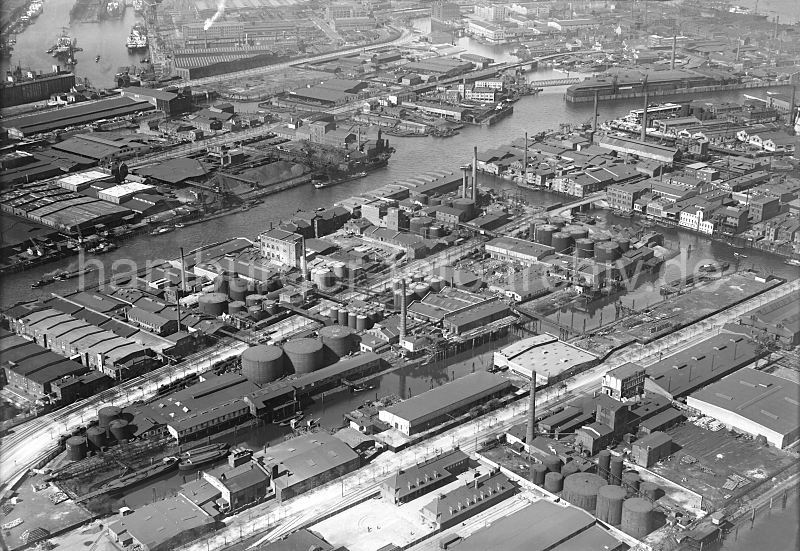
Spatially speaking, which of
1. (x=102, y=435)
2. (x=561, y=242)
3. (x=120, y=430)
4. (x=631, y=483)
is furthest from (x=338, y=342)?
(x=561, y=242)

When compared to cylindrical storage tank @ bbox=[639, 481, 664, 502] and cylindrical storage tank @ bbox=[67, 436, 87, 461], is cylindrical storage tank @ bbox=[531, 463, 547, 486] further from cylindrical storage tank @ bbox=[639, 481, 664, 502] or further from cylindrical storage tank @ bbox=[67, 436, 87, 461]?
cylindrical storage tank @ bbox=[67, 436, 87, 461]

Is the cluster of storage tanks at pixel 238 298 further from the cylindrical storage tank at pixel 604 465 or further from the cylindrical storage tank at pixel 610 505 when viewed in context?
the cylindrical storage tank at pixel 610 505

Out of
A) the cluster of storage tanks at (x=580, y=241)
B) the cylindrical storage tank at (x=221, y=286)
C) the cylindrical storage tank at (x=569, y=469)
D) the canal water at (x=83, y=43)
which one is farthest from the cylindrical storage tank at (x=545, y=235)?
the canal water at (x=83, y=43)

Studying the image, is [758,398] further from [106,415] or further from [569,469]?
[106,415]

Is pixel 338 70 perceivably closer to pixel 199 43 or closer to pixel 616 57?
pixel 199 43

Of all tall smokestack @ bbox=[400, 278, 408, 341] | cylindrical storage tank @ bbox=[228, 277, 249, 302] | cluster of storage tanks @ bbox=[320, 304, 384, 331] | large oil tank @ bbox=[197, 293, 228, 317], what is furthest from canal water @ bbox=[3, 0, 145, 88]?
tall smokestack @ bbox=[400, 278, 408, 341]
